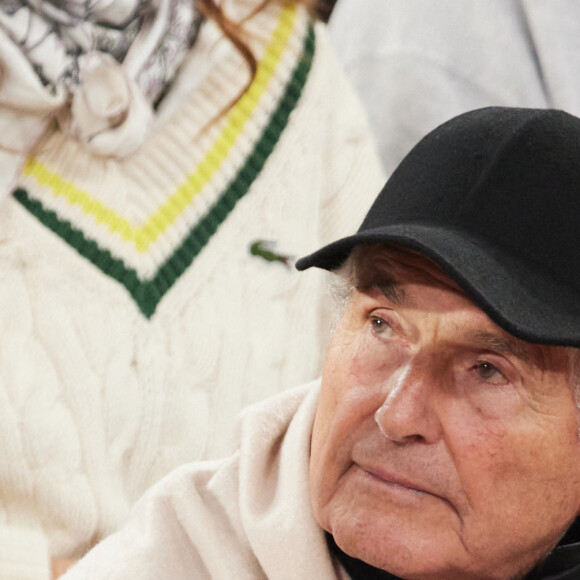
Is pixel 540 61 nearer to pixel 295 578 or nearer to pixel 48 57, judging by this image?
pixel 48 57

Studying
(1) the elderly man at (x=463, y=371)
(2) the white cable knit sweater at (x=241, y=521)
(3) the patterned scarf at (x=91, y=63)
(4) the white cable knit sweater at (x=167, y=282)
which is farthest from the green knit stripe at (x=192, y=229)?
(1) the elderly man at (x=463, y=371)

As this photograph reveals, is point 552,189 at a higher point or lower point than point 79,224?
higher

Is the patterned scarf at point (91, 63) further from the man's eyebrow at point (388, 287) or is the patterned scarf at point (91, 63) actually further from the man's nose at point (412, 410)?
the man's nose at point (412, 410)

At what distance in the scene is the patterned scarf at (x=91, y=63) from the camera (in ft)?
6.52

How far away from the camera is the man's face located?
1.37 metres

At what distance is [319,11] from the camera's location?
7.67ft

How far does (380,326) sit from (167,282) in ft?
2.57

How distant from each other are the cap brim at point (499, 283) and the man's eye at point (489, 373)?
0.10 meters

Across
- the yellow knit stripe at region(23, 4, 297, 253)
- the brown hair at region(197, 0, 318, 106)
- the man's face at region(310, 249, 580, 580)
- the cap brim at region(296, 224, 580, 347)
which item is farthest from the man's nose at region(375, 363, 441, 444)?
the brown hair at region(197, 0, 318, 106)

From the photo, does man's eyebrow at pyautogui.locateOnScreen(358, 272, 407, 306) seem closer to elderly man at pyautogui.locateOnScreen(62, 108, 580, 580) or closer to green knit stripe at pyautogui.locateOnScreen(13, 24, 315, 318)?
elderly man at pyautogui.locateOnScreen(62, 108, 580, 580)

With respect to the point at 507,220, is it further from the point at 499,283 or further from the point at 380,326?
the point at 380,326

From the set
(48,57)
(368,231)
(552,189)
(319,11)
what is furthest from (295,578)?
(319,11)

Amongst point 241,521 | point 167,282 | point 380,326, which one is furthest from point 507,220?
point 167,282

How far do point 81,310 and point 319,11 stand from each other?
772 mm
